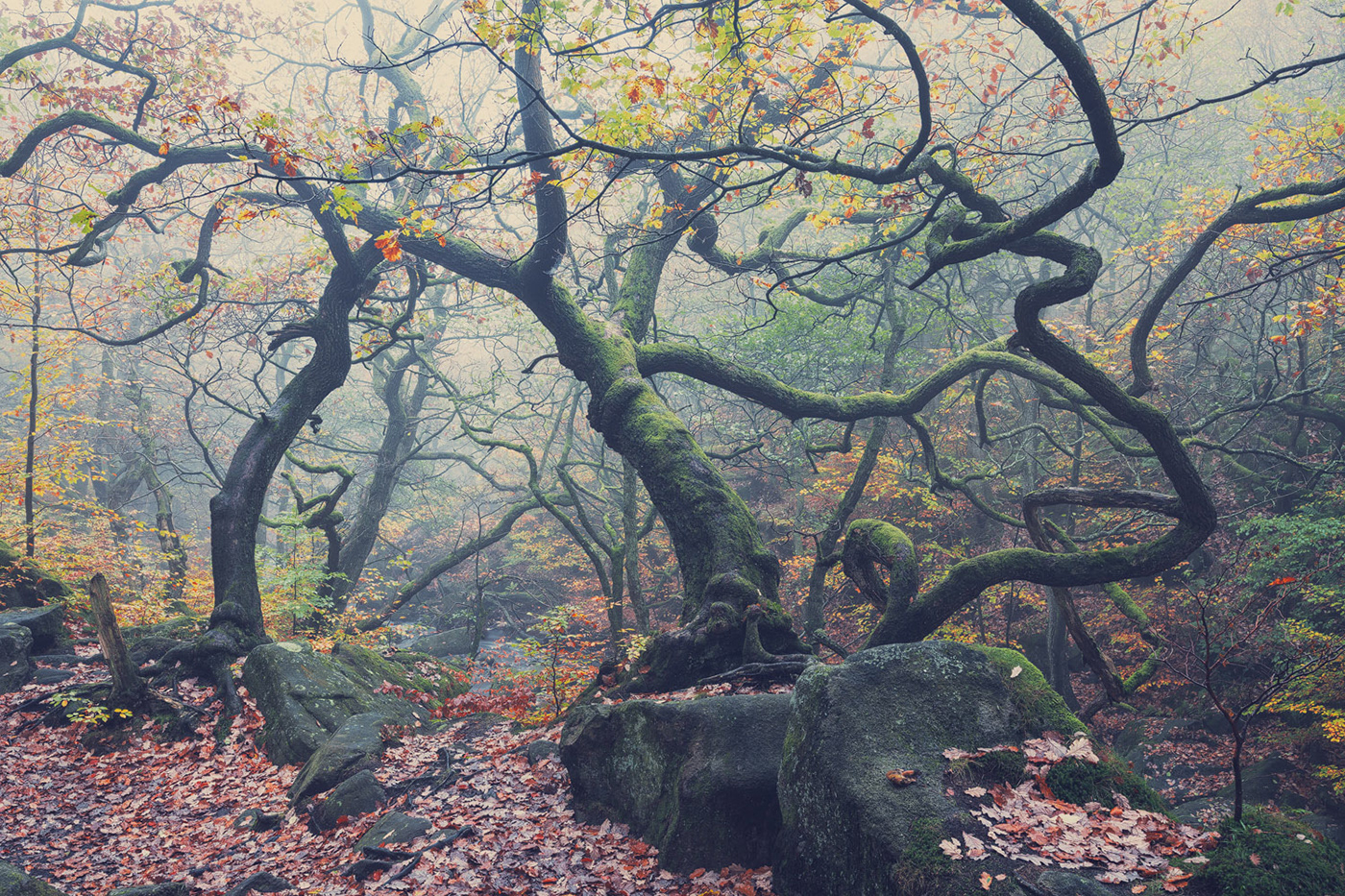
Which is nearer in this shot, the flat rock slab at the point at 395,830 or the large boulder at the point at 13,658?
the flat rock slab at the point at 395,830

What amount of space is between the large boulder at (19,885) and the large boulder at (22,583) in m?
7.30

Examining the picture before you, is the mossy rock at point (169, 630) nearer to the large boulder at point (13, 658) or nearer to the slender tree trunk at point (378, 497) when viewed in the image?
the large boulder at point (13, 658)

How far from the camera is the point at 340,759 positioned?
18.9 ft

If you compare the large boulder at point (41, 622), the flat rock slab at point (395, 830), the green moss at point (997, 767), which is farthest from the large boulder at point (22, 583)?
the green moss at point (997, 767)

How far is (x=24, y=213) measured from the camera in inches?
430

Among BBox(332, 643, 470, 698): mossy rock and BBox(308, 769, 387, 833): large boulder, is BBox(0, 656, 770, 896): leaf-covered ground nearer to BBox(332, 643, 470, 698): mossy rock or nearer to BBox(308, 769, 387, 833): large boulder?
BBox(308, 769, 387, 833): large boulder

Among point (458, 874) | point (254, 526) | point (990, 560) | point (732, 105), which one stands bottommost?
point (458, 874)

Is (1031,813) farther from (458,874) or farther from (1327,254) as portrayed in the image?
(1327,254)

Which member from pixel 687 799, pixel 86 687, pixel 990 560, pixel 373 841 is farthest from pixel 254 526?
pixel 990 560

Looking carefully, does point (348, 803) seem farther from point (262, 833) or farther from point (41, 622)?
point (41, 622)

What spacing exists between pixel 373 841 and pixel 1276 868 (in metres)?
5.12

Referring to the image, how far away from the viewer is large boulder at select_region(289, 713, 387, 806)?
555 centimetres

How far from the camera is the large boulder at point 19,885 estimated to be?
3457mm

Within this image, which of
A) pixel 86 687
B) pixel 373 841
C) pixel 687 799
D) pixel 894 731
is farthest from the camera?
pixel 86 687
